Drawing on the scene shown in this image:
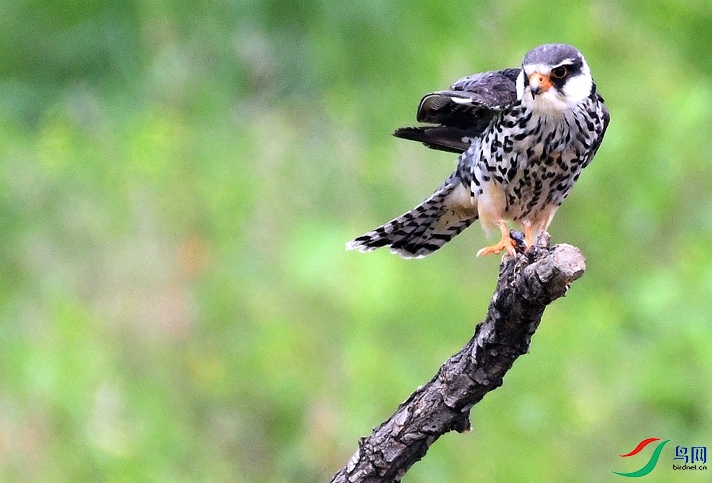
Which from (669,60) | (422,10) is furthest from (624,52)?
(422,10)

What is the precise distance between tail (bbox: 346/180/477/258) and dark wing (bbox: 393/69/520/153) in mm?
204

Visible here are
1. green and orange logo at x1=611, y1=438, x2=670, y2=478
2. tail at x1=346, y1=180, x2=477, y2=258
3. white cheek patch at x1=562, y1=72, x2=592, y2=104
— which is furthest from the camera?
green and orange logo at x1=611, y1=438, x2=670, y2=478

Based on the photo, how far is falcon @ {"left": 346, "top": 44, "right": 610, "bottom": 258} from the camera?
4.01m

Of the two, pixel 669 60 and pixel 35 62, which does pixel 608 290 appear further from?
pixel 35 62

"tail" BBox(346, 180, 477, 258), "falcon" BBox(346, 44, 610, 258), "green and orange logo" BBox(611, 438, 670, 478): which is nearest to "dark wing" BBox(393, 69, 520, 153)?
"falcon" BBox(346, 44, 610, 258)

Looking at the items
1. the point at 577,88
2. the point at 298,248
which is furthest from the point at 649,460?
the point at 577,88

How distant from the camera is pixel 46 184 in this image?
6891mm

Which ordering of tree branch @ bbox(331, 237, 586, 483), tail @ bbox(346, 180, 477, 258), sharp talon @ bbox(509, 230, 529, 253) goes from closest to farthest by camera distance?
tree branch @ bbox(331, 237, 586, 483) < sharp talon @ bbox(509, 230, 529, 253) < tail @ bbox(346, 180, 477, 258)

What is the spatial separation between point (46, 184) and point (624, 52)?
3.77 m

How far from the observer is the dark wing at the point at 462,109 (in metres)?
4.11

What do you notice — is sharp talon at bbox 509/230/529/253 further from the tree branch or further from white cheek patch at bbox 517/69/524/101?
the tree branch

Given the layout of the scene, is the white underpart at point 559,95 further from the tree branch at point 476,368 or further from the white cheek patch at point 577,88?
the tree branch at point 476,368

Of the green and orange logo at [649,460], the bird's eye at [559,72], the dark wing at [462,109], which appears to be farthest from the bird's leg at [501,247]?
the green and orange logo at [649,460]

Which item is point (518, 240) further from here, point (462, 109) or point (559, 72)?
point (559, 72)
